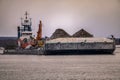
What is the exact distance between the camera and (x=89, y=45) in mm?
23906

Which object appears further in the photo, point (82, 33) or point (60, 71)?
point (82, 33)

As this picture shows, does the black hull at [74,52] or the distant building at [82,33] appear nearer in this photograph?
the black hull at [74,52]

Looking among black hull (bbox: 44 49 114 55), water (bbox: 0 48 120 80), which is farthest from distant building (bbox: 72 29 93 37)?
water (bbox: 0 48 120 80)

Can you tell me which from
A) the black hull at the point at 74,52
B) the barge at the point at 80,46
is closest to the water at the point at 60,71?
the barge at the point at 80,46

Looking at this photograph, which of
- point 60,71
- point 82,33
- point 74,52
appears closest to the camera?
point 60,71

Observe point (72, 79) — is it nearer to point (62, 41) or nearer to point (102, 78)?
point (102, 78)

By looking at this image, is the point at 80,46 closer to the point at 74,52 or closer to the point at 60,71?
the point at 74,52

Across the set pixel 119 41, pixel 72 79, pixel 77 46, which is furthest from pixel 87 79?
pixel 119 41

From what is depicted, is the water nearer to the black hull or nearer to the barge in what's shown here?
the barge

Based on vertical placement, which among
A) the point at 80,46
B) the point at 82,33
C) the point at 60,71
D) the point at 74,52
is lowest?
the point at 60,71

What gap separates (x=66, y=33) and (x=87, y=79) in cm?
2350

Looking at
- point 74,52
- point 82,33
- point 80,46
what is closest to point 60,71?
point 80,46

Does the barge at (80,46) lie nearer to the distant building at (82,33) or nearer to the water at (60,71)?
the distant building at (82,33)

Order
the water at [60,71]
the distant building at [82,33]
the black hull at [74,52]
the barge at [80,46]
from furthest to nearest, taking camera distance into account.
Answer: the distant building at [82,33], the black hull at [74,52], the barge at [80,46], the water at [60,71]
